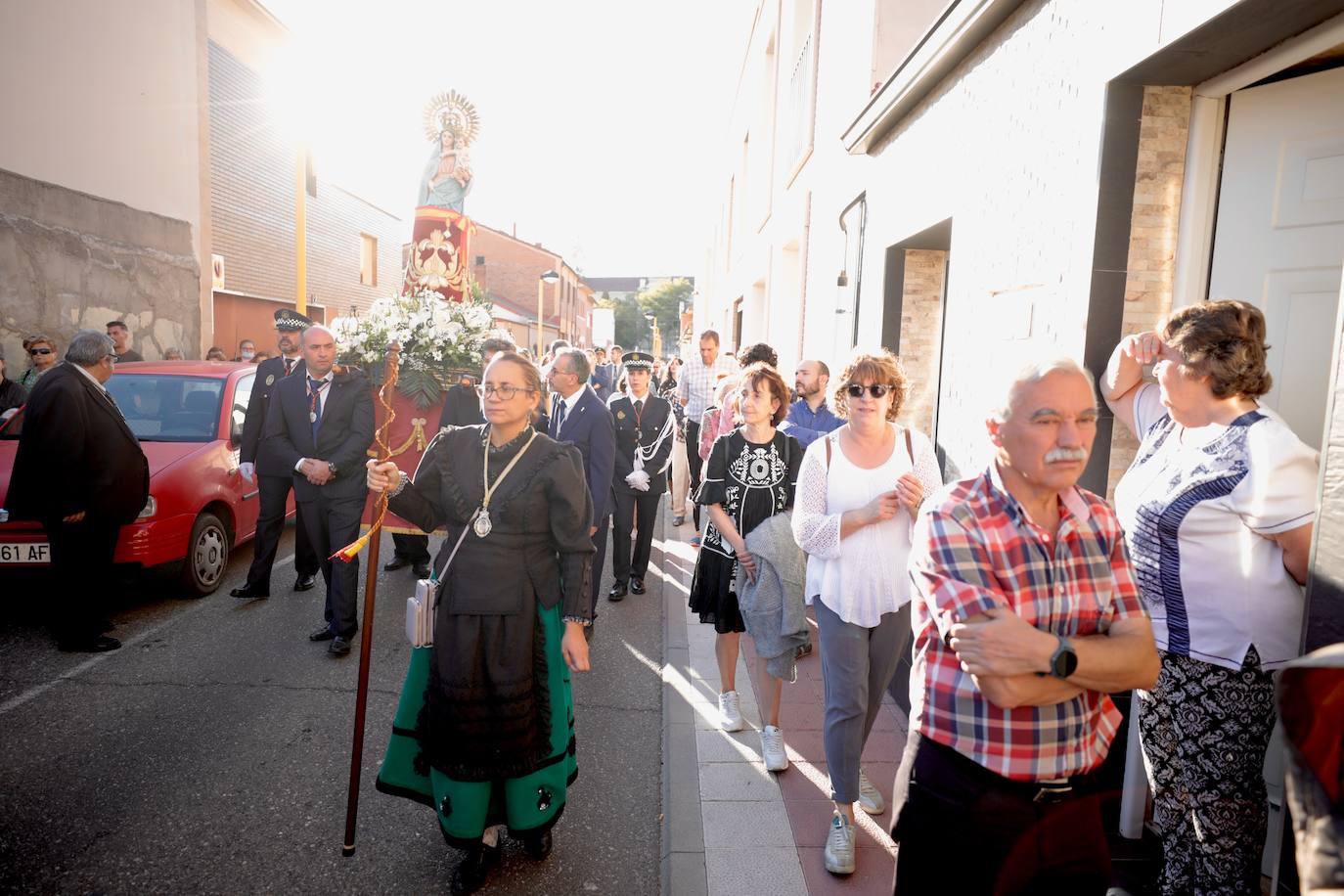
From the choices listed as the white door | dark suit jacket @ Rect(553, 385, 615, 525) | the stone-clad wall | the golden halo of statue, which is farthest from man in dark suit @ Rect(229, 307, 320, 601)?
the golden halo of statue

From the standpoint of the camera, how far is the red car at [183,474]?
5914mm

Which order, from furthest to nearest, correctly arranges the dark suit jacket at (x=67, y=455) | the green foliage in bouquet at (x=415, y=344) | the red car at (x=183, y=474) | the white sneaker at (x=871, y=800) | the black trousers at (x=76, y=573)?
the green foliage in bouquet at (x=415, y=344), the red car at (x=183, y=474), the black trousers at (x=76, y=573), the dark suit jacket at (x=67, y=455), the white sneaker at (x=871, y=800)

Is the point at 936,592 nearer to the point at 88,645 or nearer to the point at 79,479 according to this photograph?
the point at 79,479

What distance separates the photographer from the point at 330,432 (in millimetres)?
5969

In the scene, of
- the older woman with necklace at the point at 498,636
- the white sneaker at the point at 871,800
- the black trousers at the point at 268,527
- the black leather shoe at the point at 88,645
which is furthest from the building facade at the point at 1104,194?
the black leather shoe at the point at 88,645

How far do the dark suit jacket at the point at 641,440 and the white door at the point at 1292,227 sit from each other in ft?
15.9

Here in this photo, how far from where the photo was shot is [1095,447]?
3.60 meters

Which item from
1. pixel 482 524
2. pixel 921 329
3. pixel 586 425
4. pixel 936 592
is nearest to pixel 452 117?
pixel 586 425

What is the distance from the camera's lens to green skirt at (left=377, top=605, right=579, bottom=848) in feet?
10.7

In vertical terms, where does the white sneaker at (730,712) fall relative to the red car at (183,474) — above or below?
below

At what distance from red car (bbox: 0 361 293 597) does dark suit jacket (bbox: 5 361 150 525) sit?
478 millimetres

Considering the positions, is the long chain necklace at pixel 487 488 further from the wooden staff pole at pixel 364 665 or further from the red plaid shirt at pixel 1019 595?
the red plaid shirt at pixel 1019 595

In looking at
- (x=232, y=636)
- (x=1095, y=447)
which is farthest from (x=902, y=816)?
(x=232, y=636)

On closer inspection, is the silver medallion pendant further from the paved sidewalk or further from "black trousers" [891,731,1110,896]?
"black trousers" [891,731,1110,896]
